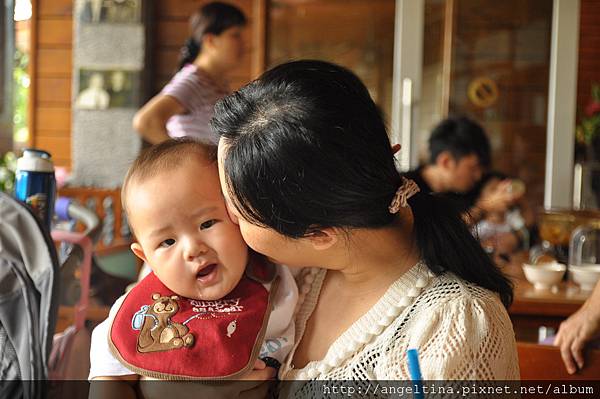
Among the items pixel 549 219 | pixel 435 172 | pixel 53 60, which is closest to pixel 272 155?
pixel 549 219

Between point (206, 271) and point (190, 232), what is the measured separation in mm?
68

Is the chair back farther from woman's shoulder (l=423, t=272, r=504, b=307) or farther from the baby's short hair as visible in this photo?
the baby's short hair

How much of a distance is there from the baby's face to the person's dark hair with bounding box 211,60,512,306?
0.11 m

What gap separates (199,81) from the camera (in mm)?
2777

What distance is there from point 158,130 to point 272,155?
5.97 ft

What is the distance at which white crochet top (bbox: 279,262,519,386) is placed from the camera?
0.88 m

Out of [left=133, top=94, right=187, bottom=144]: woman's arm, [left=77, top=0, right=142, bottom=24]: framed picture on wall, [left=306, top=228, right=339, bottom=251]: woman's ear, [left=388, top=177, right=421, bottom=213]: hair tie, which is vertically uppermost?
[left=77, top=0, right=142, bottom=24]: framed picture on wall

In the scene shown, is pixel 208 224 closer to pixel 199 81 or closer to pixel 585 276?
pixel 585 276

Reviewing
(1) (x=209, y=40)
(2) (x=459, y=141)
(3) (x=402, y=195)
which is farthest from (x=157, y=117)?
(3) (x=402, y=195)

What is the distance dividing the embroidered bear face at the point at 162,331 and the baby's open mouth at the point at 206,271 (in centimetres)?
7

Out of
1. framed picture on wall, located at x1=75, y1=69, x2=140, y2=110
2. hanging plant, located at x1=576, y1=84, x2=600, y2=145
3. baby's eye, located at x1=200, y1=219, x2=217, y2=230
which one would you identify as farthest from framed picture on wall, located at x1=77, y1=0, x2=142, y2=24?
baby's eye, located at x1=200, y1=219, x2=217, y2=230

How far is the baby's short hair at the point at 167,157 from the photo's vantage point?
42.5 inches

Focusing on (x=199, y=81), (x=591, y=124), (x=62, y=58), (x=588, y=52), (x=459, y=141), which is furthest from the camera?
(x=62, y=58)

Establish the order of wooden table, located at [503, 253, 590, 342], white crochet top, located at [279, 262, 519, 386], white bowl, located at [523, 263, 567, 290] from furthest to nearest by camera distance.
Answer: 1. white bowl, located at [523, 263, 567, 290]
2. wooden table, located at [503, 253, 590, 342]
3. white crochet top, located at [279, 262, 519, 386]
